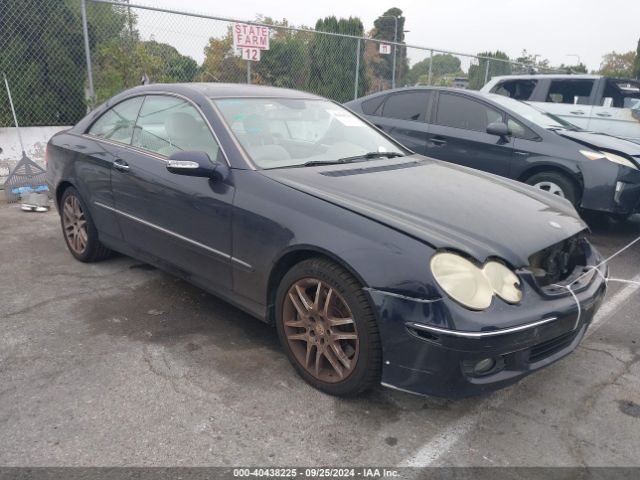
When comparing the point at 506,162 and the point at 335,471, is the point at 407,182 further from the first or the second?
the point at 506,162

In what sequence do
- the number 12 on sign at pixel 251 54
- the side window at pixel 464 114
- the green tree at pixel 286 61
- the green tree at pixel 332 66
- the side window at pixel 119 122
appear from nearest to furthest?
the side window at pixel 119 122 → the side window at pixel 464 114 → the number 12 on sign at pixel 251 54 → the green tree at pixel 286 61 → the green tree at pixel 332 66

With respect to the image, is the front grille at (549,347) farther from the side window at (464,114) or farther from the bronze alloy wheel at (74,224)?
the side window at (464,114)

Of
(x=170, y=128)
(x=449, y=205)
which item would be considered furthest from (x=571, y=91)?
(x=170, y=128)

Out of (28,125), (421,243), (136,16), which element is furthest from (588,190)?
(28,125)

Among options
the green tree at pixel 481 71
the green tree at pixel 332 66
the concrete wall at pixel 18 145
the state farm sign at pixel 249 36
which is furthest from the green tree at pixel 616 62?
the concrete wall at pixel 18 145

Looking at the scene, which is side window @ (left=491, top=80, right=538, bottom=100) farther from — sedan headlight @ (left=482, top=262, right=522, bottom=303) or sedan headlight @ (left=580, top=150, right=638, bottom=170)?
sedan headlight @ (left=482, top=262, right=522, bottom=303)

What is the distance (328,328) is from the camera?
2568 mm

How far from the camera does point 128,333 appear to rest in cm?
326

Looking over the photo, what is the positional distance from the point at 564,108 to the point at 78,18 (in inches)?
315

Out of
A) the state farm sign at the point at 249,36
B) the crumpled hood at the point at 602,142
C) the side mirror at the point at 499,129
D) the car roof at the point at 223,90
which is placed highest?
the state farm sign at the point at 249,36

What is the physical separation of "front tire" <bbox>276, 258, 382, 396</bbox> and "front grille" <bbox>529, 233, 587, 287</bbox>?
857mm

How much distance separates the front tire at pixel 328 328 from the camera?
2385mm

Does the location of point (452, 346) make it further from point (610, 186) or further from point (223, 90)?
point (610, 186)

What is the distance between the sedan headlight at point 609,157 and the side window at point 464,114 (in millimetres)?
1033
